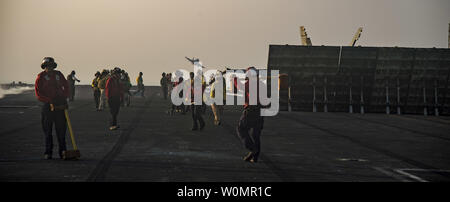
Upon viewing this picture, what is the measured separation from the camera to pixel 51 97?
941cm

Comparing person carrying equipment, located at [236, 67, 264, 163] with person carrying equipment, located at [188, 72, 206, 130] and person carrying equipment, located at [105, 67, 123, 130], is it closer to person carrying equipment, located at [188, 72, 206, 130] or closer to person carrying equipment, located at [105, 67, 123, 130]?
person carrying equipment, located at [188, 72, 206, 130]

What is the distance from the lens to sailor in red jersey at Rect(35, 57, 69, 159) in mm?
9391

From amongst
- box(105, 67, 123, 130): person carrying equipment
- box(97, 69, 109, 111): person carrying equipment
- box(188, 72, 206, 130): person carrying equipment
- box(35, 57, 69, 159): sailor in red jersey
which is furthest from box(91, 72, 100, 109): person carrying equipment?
box(35, 57, 69, 159): sailor in red jersey

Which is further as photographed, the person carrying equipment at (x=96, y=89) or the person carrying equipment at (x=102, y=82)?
the person carrying equipment at (x=96, y=89)


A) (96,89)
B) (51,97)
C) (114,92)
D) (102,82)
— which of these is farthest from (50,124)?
(96,89)

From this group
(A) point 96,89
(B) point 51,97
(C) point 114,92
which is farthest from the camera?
(A) point 96,89

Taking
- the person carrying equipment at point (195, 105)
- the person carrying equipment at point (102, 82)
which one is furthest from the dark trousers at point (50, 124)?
the person carrying equipment at point (102, 82)

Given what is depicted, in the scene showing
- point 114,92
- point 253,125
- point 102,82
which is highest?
point 102,82

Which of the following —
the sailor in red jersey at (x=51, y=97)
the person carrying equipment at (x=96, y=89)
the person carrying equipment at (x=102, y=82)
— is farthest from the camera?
the person carrying equipment at (x=96, y=89)

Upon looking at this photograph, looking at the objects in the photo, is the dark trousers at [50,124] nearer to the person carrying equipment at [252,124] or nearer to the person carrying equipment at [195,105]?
the person carrying equipment at [252,124]

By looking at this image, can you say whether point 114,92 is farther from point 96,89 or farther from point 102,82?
point 96,89

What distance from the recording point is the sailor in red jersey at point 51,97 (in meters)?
9.39

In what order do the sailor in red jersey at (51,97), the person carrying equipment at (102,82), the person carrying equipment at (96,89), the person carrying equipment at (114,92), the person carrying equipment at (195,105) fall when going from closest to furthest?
1. the sailor in red jersey at (51,97)
2. the person carrying equipment at (114,92)
3. the person carrying equipment at (195,105)
4. the person carrying equipment at (102,82)
5. the person carrying equipment at (96,89)
